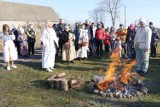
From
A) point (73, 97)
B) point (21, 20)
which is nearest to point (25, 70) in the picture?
point (73, 97)

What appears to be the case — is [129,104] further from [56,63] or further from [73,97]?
[56,63]

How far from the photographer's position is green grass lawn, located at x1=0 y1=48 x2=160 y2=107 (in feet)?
26.8

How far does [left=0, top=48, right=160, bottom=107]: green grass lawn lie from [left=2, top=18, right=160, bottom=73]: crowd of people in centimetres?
63

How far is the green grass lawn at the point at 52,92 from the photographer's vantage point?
8172 mm

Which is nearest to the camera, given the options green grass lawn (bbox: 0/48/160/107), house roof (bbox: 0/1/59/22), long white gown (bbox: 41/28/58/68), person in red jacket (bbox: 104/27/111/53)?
green grass lawn (bbox: 0/48/160/107)

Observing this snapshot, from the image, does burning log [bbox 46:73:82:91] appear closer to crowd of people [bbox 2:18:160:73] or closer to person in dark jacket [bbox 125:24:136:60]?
crowd of people [bbox 2:18:160:73]

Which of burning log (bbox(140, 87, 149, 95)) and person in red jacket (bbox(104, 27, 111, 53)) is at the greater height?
person in red jacket (bbox(104, 27, 111, 53))

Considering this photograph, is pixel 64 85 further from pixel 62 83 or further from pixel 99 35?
pixel 99 35

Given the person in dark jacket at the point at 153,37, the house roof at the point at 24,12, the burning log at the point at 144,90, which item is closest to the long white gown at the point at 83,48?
the person in dark jacket at the point at 153,37

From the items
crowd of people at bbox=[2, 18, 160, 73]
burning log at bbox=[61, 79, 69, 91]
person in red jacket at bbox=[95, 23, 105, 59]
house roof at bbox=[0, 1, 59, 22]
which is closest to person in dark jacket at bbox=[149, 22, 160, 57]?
crowd of people at bbox=[2, 18, 160, 73]

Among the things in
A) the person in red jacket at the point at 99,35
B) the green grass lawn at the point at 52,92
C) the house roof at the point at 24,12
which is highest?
the house roof at the point at 24,12

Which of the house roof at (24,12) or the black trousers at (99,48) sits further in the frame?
the house roof at (24,12)

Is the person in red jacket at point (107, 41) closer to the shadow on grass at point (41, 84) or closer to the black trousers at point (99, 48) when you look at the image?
the black trousers at point (99, 48)

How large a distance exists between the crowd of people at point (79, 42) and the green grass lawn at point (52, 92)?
2.06 feet
